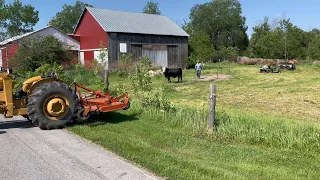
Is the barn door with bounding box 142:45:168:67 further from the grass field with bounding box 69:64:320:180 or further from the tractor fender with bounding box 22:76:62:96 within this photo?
the tractor fender with bounding box 22:76:62:96

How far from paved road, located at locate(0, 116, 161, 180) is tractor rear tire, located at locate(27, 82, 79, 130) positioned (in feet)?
1.58

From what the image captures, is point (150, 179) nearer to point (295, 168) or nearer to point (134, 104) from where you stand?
point (295, 168)

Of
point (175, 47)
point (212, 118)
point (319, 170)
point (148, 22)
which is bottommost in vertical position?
point (319, 170)

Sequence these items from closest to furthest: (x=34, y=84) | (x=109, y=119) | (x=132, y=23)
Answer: (x=34, y=84) < (x=109, y=119) < (x=132, y=23)

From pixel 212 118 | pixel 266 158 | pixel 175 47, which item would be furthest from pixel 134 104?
pixel 175 47

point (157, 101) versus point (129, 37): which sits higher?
point (129, 37)

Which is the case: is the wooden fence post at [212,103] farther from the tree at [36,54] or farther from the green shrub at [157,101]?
the tree at [36,54]

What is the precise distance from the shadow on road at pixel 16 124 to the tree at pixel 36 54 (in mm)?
17468

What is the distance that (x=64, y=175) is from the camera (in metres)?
5.34

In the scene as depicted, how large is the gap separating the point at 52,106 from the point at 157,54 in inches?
1256

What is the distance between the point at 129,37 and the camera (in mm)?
37719

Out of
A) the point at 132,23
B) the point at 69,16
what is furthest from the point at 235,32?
the point at 132,23

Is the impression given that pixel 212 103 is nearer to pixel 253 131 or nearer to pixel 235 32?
pixel 253 131

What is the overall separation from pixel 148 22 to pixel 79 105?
33460mm
